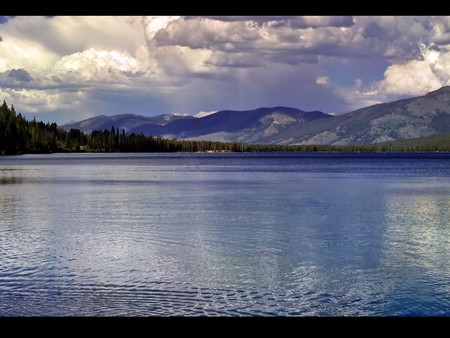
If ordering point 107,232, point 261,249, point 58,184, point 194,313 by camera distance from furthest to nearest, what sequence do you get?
point 58,184 → point 107,232 → point 261,249 → point 194,313

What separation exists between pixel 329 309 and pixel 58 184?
205 ft

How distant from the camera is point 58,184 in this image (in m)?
74.2

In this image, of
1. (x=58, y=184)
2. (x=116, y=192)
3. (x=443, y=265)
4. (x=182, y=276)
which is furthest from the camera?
(x=58, y=184)

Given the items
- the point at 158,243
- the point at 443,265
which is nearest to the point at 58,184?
the point at 158,243

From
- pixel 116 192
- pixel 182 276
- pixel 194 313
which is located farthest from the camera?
pixel 116 192

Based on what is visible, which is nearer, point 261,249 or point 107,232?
point 261,249

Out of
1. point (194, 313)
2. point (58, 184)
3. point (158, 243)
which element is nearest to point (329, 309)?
point (194, 313)
